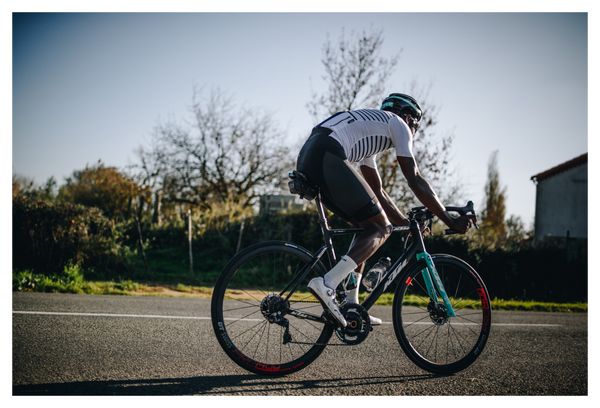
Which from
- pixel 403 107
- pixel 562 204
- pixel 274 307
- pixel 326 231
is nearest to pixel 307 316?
pixel 274 307

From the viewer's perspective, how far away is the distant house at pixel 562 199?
24109 millimetres

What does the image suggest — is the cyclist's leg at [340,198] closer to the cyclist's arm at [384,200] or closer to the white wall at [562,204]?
the cyclist's arm at [384,200]

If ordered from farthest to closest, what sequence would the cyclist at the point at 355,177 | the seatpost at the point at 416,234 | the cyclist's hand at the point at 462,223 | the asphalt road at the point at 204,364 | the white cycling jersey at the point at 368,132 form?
the seatpost at the point at 416,234, the cyclist's hand at the point at 462,223, the white cycling jersey at the point at 368,132, the cyclist at the point at 355,177, the asphalt road at the point at 204,364

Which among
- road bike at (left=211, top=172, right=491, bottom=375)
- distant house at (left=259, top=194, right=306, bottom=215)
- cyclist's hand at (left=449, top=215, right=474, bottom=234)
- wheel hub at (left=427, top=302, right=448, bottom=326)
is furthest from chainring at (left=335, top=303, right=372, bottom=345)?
distant house at (left=259, top=194, right=306, bottom=215)

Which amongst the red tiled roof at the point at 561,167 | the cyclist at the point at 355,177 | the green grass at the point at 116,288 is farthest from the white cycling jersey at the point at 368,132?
the red tiled roof at the point at 561,167

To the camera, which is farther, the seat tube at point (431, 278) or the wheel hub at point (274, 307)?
the seat tube at point (431, 278)

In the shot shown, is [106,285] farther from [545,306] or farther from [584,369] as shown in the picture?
[545,306]

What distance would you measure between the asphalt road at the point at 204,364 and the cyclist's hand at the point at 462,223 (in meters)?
1.17

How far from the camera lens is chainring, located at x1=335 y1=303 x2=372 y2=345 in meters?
3.45

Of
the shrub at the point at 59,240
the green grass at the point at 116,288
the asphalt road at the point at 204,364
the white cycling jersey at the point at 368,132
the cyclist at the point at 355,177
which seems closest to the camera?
the asphalt road at the point at 204,364

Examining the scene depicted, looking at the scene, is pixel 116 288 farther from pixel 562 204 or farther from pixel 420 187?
pixel 562 204

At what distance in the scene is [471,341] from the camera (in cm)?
473

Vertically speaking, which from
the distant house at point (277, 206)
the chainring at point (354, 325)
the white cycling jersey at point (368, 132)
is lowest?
the chainring at point (354, 325)

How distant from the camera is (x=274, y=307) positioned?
3465mm
